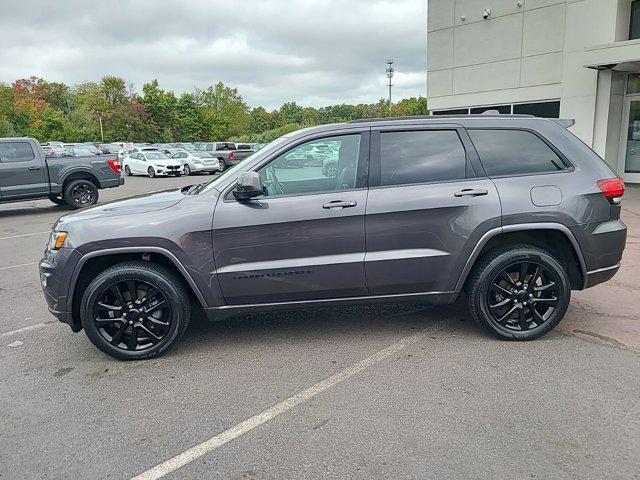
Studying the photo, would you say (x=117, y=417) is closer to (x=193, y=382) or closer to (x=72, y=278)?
(x=193, y=382)

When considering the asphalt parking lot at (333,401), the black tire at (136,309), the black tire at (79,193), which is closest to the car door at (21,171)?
the black tire at (79,193)

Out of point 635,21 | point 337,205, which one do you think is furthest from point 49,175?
point 635,21

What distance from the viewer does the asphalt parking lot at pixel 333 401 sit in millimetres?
2621

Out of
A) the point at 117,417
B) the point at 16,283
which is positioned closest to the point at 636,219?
the point at 117,417

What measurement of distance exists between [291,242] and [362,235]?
0.56 meters

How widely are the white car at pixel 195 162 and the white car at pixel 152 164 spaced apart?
0.57 meters

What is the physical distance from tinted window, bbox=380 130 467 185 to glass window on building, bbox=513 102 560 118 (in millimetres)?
12483

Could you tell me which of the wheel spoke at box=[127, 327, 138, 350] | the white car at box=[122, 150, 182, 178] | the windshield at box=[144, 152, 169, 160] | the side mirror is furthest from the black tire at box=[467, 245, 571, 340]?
the windshield at box=[144, 152, 169, 160]

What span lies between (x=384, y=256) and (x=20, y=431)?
2746 mm

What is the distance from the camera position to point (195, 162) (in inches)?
1029

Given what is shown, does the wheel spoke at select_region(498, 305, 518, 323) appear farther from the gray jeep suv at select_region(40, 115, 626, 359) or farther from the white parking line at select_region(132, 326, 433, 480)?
the white parking line at select_region(132, 326, 433, 480)

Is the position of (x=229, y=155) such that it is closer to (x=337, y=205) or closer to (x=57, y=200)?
(x=57, y=200)

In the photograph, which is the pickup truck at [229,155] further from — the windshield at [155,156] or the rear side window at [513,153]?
the rear side window at [513,153]

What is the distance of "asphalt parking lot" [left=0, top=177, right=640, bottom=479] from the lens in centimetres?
262
